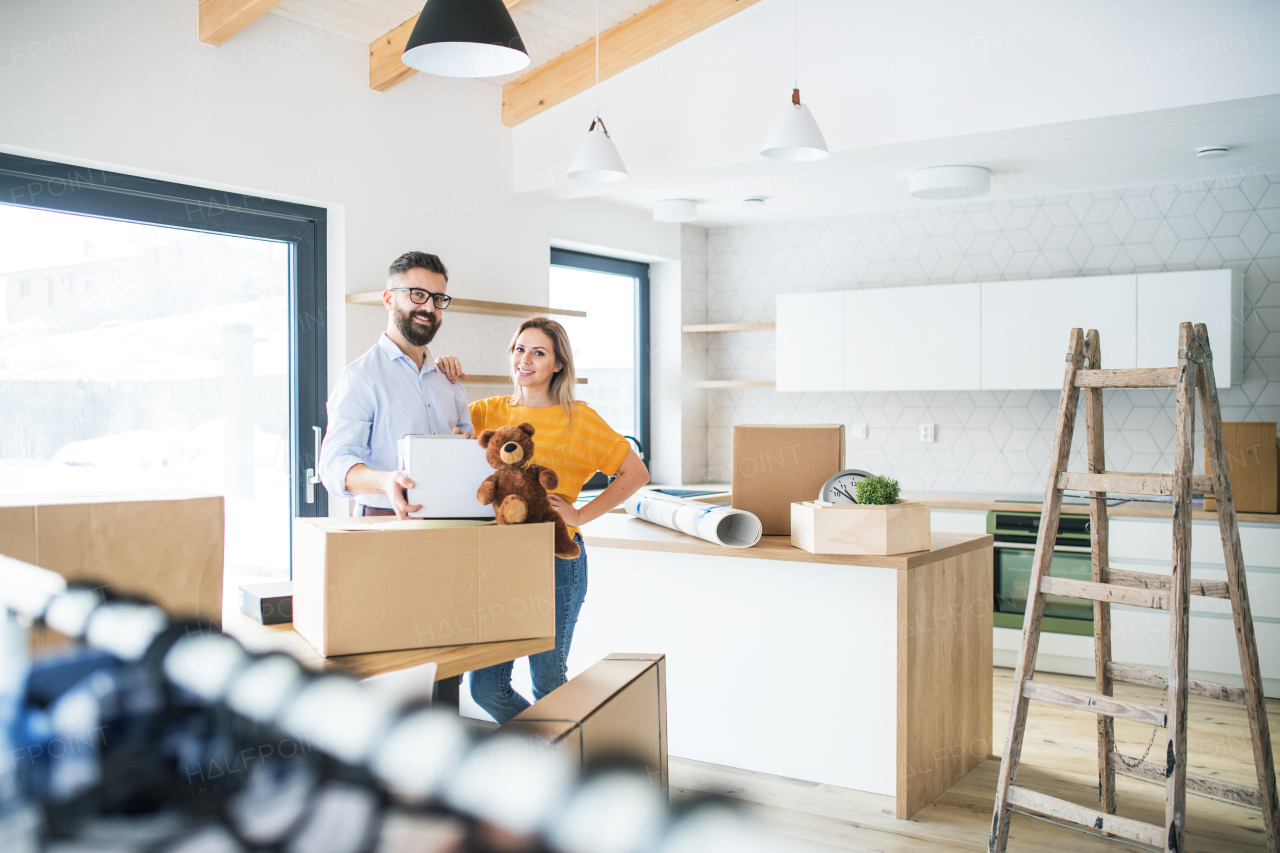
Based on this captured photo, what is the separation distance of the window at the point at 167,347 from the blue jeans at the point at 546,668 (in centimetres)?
149

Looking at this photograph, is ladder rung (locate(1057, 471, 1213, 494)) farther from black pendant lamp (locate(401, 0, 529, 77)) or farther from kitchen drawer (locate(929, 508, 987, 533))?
kitchen drawer (locate(929, 508, 987, 533))

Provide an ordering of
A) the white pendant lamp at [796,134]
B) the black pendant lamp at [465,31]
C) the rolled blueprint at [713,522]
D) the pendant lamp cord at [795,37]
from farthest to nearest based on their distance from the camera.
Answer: the pendant lamp cord at [795,37]
the white pendant lamp at [796,134]
the rolled blueprint at [713,522]
the black pendant lamp at [465,31]

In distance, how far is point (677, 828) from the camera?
3.22 ft

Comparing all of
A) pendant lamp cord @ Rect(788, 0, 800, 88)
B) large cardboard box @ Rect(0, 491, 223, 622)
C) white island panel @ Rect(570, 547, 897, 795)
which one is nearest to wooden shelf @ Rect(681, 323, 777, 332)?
pendant lamp cord @ Rect(788, 0, 800, 88)

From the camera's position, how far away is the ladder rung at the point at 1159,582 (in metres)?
2.40

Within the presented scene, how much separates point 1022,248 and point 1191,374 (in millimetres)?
2734

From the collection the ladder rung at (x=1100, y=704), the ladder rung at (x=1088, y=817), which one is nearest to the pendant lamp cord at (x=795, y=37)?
the ladder rung at (x=1100, y=704)

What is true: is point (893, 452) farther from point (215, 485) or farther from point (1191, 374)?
point (215, 485)

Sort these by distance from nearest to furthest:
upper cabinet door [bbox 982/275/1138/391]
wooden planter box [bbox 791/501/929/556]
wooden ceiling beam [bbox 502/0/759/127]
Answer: wooden planter box [bbox 791/501/929/556], wooden ceiling beam [bbox 502/0/759/127], upper cabinet door [bbox 982/275/1138/391]

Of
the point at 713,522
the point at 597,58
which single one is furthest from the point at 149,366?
the point at 597,58

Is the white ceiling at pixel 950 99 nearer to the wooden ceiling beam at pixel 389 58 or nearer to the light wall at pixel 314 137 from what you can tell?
the light wall at pixel 314 137

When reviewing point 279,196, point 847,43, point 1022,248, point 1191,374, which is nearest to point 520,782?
point 1191,374

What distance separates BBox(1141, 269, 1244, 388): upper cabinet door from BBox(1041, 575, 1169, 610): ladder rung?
2.14 metres

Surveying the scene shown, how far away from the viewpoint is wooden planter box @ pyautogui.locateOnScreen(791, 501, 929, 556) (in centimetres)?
275
